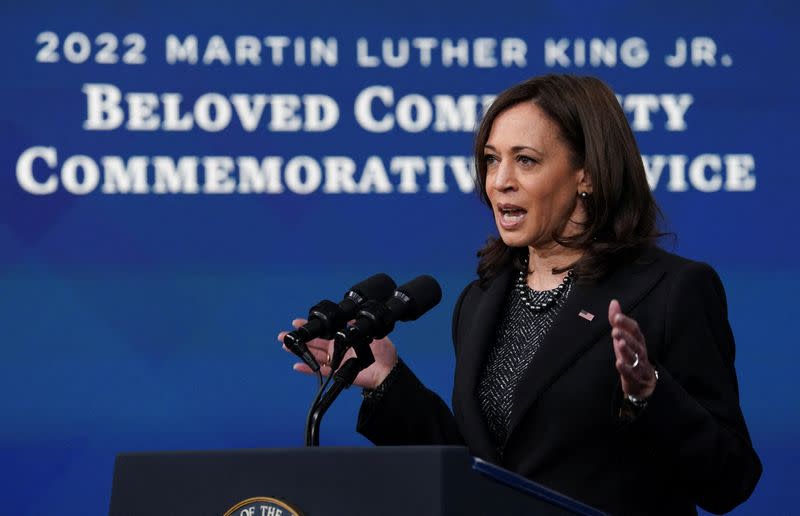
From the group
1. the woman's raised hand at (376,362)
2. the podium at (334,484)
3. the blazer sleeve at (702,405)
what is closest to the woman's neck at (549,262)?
the blazer sleeve at (702,405)

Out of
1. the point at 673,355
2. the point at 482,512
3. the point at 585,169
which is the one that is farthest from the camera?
the point at 585,169

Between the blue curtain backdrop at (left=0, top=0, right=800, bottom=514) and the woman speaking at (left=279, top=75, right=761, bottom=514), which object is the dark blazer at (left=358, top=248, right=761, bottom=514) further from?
the blue curtain backdrop at (left=0, top=0, right=800, bottom=514)

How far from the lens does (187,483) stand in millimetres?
1270

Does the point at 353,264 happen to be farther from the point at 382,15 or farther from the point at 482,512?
the point at 482,512

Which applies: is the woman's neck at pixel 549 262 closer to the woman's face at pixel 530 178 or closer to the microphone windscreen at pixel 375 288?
the woman's face at pixel 530 178

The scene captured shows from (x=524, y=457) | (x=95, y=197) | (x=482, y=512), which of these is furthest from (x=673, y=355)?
(x=95, y=197)

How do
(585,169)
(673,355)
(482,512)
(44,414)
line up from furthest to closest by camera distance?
(44,414) → (585,169) → (673,355) → (482,512)

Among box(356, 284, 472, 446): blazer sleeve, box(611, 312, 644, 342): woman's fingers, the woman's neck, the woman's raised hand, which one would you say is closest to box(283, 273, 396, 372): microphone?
the woman's raised hand

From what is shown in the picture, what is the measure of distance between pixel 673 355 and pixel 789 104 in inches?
69.6

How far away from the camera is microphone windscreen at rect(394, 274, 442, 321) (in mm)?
1570

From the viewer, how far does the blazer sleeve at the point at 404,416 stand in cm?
183

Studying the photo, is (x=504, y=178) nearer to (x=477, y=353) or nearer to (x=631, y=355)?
(x=477, y=353)

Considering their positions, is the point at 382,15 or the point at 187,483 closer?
the point at 187,483

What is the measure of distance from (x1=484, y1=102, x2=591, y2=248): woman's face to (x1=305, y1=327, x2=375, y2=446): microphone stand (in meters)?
0.47
